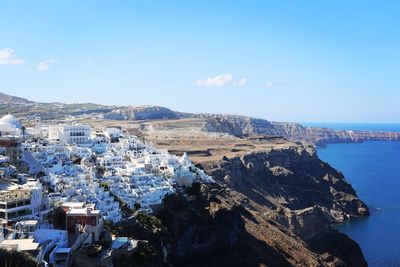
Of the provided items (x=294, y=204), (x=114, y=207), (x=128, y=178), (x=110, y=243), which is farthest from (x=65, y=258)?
(x=294, y=204)

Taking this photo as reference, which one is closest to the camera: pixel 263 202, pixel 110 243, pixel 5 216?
pixel 5 216

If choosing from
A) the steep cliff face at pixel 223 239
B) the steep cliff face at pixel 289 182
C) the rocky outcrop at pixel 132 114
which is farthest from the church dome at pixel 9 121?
the rocky outcrop at pixel 132 114

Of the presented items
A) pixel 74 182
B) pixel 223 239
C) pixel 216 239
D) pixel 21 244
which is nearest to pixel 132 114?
pixel 223 239

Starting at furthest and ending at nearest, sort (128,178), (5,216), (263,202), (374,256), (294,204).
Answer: (294,204) < (263,202) < (374,256) < (128,178) < (5,216)

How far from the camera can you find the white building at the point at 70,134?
61.0 meters

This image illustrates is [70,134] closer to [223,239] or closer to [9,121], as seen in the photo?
[9,121]

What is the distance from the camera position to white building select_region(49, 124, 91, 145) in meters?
61.0

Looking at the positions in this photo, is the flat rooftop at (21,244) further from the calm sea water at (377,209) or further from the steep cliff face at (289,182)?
the steep cliff face at (289,182)

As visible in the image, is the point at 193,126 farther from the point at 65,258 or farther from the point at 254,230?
the point at 65,258

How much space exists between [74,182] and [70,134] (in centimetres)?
1998

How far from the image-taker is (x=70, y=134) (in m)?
61.5

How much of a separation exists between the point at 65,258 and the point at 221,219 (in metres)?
23.3

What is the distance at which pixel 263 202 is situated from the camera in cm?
8869

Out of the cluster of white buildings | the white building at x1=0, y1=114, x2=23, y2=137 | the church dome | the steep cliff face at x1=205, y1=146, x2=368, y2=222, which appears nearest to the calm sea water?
the steep cliff face at x1=205, y1=146, x2=368, y2=222
